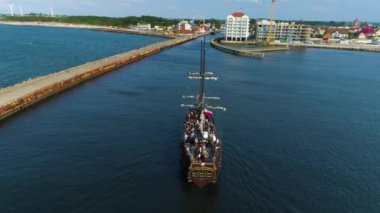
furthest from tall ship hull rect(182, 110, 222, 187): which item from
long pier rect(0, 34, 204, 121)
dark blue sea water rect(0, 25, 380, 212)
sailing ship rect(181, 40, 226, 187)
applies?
long pier rect(0, 34, 204, 121)

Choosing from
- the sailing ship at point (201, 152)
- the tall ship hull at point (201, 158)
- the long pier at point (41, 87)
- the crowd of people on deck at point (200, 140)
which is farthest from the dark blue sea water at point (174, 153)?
the crowd of people on deck at point (200, 140)

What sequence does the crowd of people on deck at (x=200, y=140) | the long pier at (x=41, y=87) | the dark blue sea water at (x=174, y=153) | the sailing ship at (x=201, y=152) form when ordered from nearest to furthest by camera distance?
the dark blue sea water at (x=174, y=153)
the sailing ship at (x=201, y=152)
the crowd of people on deck at (x=200, y=140)
the long pier at (x=41, y=87)

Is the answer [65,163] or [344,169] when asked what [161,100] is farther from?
[344,169]

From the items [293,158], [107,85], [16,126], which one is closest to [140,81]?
[107,85]

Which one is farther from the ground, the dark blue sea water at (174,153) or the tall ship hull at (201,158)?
the tall ship hull at (201,158)

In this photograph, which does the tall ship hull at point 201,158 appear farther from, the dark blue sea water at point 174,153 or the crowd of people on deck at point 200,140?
the dark blue sea water at point 174,153

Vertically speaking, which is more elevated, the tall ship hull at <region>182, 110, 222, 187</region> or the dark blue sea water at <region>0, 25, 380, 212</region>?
the tall ship hull at <region>182, 110, 222, 187</region>

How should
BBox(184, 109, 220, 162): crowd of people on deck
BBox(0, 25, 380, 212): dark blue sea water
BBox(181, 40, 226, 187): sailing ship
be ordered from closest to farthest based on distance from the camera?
BBox(0, 25, 380, 212): dark blue sea water < BBox(181, 40, 226, 187): sailing ship < BBox(184, 109, 220, 162): crowd of people on deck

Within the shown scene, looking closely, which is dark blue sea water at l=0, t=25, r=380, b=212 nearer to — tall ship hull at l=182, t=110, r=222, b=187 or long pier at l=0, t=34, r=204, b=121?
tall ship hull at l=182, t=110, r=222, b=187
